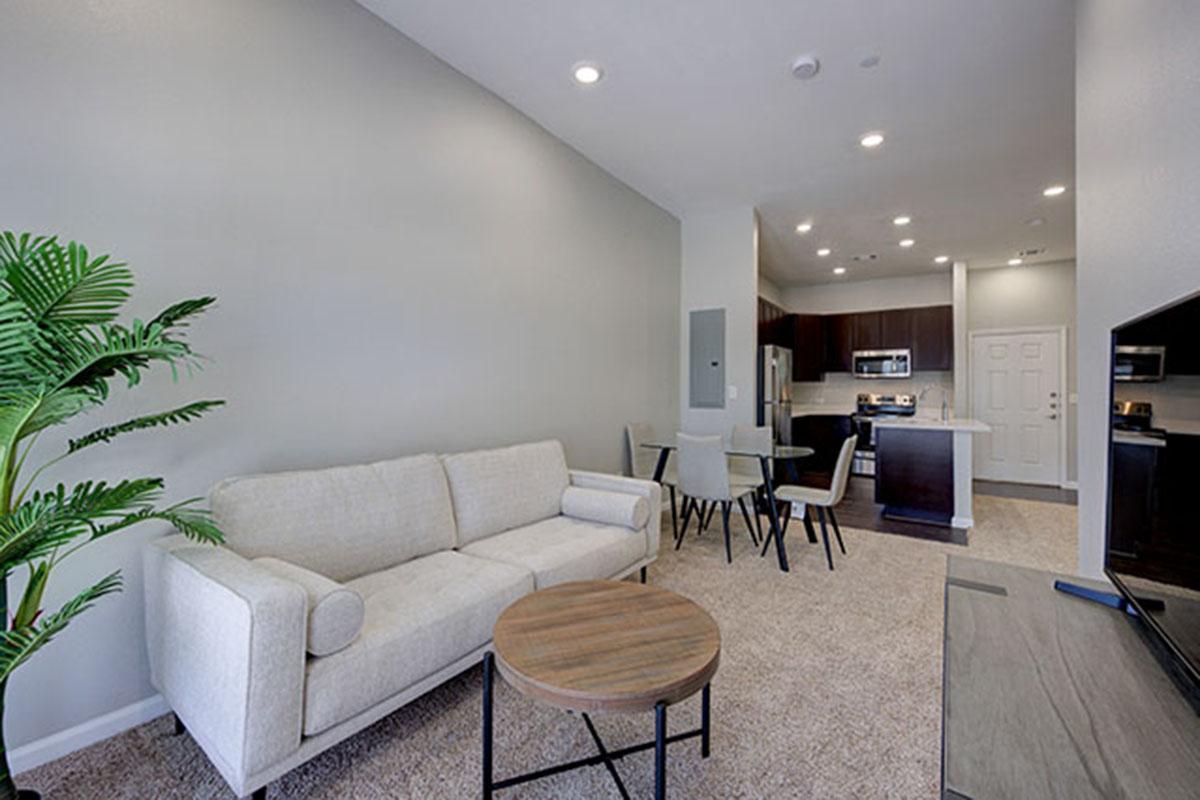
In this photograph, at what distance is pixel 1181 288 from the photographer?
1144 millimetres

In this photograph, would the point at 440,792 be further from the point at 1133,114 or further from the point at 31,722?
the point at 1133,114

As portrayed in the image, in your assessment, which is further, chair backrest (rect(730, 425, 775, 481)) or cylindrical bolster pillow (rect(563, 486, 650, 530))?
chair backrest (rect(730, 425, 775, 481))

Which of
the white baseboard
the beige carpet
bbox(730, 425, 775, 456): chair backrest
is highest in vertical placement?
bbox(730, 425, 775, 456): chair backrest

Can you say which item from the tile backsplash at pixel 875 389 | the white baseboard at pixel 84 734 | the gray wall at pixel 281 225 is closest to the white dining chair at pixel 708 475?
the gray wall at pixel 281 225

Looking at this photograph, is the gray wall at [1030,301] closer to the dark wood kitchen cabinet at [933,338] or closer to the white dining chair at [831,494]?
the dark wood kitchen cabinet at [933,338]

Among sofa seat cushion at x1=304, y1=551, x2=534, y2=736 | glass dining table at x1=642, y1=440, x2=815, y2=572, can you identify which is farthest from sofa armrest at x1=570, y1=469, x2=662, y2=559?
sofa seat cushion at x1=304, y1=551, x2=534, y2=736

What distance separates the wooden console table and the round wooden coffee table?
59 cm

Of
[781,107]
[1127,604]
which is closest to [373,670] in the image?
[1127,604]

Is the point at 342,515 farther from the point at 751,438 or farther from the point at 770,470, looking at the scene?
the point at 751,438

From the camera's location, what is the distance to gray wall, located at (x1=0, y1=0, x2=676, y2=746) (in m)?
1.66

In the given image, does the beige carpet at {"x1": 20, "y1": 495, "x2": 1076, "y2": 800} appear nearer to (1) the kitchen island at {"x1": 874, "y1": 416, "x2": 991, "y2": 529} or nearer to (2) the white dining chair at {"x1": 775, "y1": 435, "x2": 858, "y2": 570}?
(2) the white dining chair at {"x1": 775, "y1": 435, "x2": 858, "y2": 570}

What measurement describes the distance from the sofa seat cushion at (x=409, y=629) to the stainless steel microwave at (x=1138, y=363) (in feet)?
6.43

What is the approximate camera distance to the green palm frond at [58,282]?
3.70 ft

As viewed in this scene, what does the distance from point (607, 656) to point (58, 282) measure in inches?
62.4
